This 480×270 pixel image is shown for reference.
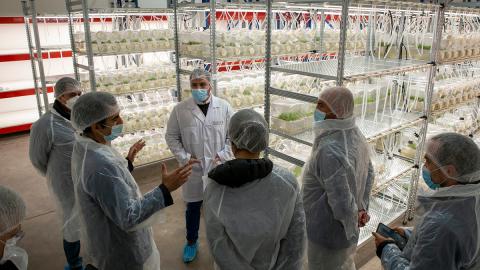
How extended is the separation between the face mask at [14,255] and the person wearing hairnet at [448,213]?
1.65 metres

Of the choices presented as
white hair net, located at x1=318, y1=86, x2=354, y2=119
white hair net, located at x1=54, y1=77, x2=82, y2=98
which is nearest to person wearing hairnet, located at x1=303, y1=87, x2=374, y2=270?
white hair net, located at x1=318, y1=86, x2=354, y2=119

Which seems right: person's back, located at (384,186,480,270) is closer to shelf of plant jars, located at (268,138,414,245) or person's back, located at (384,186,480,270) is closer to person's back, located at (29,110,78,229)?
shelf of plant jars, located at (268,138,414,245)

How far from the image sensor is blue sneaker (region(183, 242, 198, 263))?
3361 mm

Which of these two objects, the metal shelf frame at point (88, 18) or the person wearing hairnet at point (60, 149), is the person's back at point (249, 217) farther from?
the metal shelf frame at point (88, 18)

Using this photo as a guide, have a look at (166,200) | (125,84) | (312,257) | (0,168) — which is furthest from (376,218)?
(0,168)

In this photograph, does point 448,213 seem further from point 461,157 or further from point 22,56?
point 22,56

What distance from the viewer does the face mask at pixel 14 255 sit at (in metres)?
1.41

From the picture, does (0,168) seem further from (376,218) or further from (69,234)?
(376,218)

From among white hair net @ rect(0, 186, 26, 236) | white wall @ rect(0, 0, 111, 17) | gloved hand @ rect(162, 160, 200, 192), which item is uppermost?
white wall @ rect(0, 0, 111, 17)

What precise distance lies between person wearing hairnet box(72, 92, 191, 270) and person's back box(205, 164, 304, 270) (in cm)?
43

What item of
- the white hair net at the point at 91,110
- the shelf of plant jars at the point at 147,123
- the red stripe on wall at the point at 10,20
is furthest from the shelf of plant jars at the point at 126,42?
the red stripe on wall at the point at 10,20

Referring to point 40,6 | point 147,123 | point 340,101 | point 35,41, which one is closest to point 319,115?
point 340,101

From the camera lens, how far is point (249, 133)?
1599mm

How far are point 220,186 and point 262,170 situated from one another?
0.65ft
